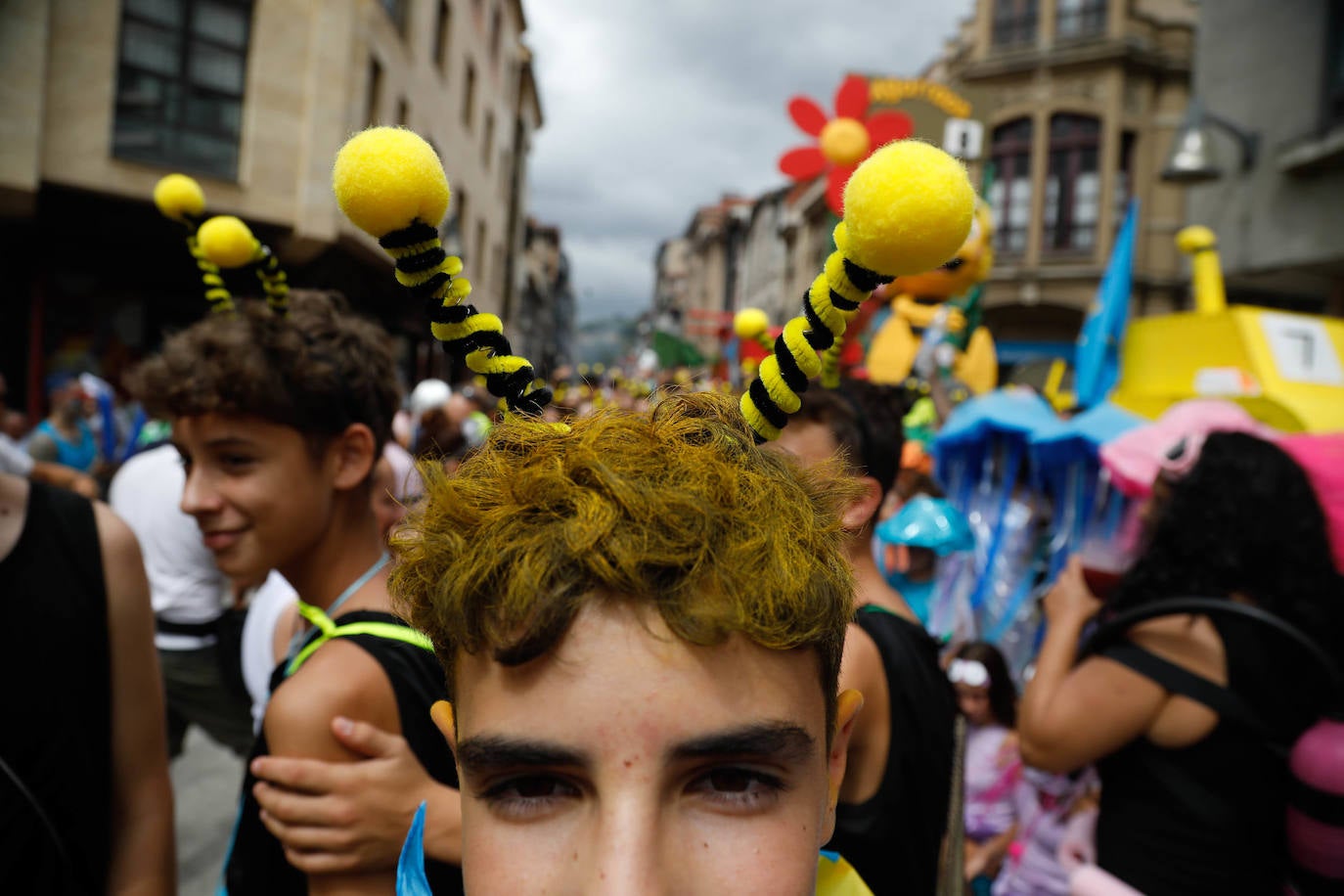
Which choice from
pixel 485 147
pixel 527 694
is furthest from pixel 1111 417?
pixel 485 147

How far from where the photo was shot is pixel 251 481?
1.82m

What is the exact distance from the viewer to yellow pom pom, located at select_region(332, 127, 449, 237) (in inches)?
34.4

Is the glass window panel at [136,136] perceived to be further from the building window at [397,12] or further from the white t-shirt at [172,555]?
the white t-shirt at [172,555]

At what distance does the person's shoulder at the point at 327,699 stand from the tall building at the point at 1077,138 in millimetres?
19720

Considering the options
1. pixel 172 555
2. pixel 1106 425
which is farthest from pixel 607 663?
pixel 1106 425

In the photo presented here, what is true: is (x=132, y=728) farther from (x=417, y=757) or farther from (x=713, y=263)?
(x=713, y=263)

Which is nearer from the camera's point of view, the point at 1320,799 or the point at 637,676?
the point at 637,676

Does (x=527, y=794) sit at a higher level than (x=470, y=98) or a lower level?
lower

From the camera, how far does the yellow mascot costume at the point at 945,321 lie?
18.5ft

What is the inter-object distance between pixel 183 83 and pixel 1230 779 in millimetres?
12090

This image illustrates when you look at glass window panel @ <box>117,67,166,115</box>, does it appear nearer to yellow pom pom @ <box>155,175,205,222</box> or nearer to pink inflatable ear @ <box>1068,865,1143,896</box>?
yellow pom pom @ <box>155,175,205,222</box>

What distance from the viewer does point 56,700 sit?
4.96ft

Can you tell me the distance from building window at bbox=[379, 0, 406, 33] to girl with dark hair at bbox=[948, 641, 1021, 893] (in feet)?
40.3

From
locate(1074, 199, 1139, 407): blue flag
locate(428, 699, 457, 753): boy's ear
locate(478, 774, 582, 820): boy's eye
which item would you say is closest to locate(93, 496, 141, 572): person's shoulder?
locate(428, 699, 457, 753): boy's ear
